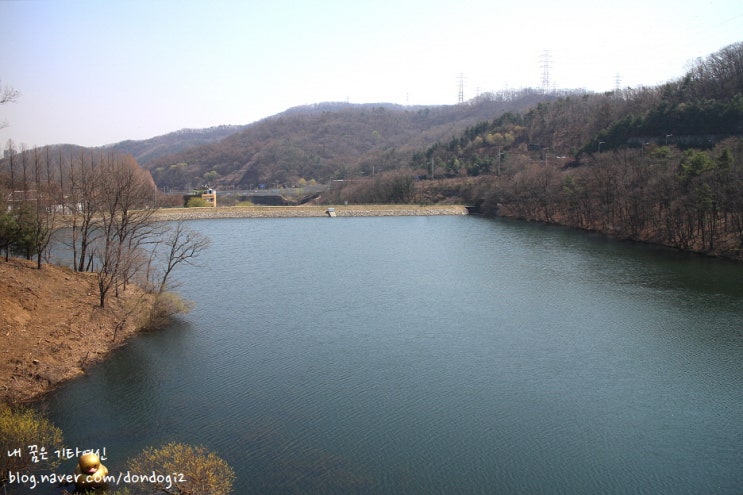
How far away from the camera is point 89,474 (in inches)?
304

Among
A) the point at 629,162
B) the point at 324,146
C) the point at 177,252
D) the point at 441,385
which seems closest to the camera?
the point at 441,385

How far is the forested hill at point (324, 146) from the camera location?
94.9 metres

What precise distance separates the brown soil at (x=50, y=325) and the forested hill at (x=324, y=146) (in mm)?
63486

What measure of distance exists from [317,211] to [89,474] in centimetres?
4835

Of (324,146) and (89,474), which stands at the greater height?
(324,146)

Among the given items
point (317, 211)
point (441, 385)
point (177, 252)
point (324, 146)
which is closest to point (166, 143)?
point (324, 146)

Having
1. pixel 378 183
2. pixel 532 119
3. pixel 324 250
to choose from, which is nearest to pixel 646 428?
pixel 324 250

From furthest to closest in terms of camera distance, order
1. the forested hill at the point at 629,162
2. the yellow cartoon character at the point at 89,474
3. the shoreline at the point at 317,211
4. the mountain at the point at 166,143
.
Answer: the mountain at the point at 166,143, the shoreline at the point at 317,211, the forested hill at the point at 629,162, the yellow cartoon character at the point at 89,474

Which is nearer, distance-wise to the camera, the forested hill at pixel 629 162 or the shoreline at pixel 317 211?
the forested hill at pixel 629 162

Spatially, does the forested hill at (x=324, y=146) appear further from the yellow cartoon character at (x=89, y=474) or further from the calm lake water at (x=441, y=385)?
the yellow cartoon character at (x=89, y=474)

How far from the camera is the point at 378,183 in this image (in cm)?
6284

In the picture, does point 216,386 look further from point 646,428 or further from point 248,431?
point 646,428

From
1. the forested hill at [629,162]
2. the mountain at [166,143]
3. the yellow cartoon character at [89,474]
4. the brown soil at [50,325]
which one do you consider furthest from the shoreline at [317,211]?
the mountain at [166,143]

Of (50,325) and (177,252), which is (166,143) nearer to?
(177,252)
